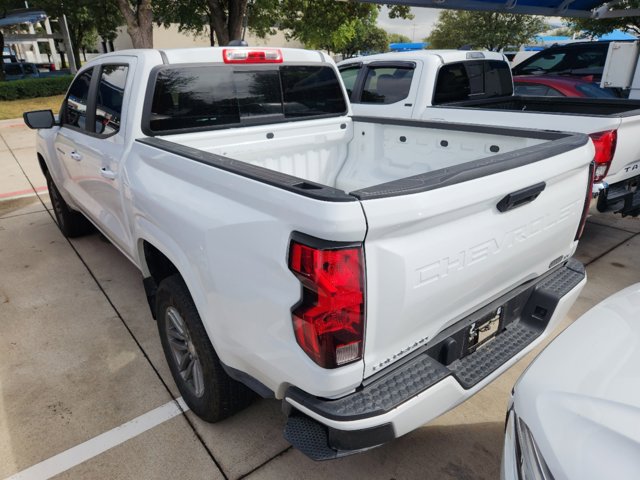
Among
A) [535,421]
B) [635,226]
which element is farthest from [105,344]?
[635,226]

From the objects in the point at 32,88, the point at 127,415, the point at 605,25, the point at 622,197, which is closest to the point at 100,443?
the point at 127,415

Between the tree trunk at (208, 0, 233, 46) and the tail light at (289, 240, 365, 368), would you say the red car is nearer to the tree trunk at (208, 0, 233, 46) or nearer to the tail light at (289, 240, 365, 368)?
the tail light at (289, 240, 365, 368)

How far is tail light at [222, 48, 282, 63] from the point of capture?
9.96 feet

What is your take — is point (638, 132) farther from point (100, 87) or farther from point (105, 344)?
point (105, 344)

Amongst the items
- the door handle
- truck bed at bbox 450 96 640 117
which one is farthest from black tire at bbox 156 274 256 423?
→ truck bed at bbox 450 96 640 117

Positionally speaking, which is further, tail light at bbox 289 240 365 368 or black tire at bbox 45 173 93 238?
black tire at bbox 45 173 93 238

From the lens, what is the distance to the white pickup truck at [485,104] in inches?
154

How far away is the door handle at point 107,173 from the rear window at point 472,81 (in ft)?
13.4

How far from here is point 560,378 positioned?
155 cm

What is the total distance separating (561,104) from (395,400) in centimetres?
519

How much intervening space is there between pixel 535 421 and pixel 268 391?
101 centimetres

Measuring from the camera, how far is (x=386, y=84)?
6.10 metres

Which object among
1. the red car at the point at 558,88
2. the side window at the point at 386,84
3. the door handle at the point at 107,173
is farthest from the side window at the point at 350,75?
the door handle at the point at 107,173

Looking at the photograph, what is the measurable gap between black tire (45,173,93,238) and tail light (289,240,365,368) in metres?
4.22
